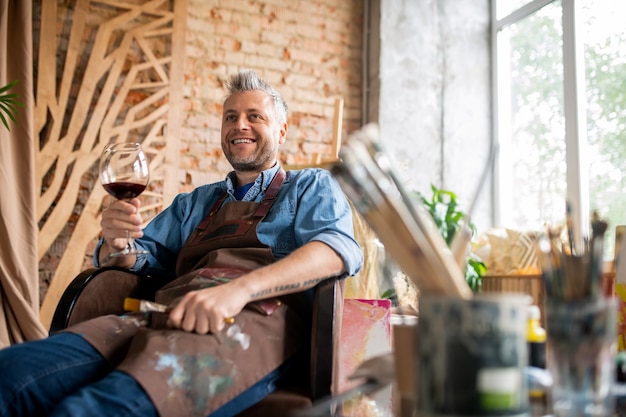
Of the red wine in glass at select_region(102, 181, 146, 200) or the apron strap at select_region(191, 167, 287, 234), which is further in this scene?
the apron strap at select_region(191, 167, 287, 234)

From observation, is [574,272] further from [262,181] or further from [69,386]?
[262,181]

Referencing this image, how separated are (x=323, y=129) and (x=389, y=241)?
354cm

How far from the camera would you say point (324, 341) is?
1.42 metres

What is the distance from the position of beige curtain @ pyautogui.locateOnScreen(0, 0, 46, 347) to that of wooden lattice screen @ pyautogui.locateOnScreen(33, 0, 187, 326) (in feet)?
0.41

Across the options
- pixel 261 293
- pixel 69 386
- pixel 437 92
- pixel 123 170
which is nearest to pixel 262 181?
pixel 123 170

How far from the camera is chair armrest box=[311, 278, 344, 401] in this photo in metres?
1.41

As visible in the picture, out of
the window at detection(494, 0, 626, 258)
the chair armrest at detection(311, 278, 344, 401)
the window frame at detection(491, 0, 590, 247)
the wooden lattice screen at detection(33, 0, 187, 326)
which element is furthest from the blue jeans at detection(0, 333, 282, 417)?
the window frame at detection(491, 0, 590, 247)

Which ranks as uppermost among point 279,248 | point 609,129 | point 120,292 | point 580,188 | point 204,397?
point 609,129

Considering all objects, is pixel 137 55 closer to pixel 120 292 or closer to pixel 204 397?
pixel 120 292

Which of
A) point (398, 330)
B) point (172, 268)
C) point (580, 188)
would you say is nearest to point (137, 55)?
point (172, 268)

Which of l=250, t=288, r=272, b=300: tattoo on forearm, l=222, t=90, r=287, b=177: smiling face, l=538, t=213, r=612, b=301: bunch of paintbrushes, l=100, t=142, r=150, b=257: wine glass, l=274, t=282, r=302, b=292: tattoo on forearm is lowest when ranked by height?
l=250, t=288, r=272, b=300: tattoo on forearm

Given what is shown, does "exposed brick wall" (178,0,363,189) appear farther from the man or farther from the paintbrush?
the paintbrush

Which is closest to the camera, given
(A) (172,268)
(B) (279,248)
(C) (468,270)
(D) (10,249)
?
(B) (279,248)

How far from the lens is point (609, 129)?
12.3ft
